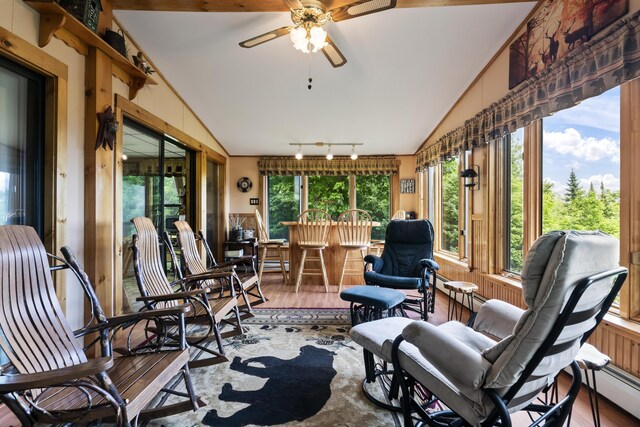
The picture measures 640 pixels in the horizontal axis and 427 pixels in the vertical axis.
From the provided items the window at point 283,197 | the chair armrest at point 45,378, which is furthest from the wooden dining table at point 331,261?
the chair armrest at point 45,378

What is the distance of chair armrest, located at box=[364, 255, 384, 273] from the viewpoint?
329 cm

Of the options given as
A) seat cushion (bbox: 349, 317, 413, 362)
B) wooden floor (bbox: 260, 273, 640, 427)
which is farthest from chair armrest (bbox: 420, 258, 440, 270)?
seat cushion (bbox: 349, 317, 413, 362)

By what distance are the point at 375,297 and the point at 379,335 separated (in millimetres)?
778

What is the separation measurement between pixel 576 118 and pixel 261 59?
2.98 meters

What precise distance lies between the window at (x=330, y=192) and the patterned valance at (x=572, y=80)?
127 inches

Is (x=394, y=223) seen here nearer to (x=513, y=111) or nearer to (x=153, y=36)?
(x=513, y=111)

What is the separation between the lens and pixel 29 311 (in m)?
1.39

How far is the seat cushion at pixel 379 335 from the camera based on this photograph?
153cm

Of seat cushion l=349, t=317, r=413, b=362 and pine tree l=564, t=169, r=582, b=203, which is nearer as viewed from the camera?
seat cushion l=349, t=317, r=413, b=362

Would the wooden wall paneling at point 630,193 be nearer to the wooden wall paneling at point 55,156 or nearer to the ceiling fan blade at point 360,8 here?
the ceiling fan blade at point 360,8

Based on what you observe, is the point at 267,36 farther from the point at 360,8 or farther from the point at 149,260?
the point at 149,260

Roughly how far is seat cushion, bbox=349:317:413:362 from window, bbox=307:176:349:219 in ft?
14.3

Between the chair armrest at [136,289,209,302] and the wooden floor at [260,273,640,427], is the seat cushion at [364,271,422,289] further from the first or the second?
the chair armrest at [136,289,209,302]

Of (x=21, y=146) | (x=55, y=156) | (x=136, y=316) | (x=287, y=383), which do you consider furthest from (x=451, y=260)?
(x=21, y=146)
